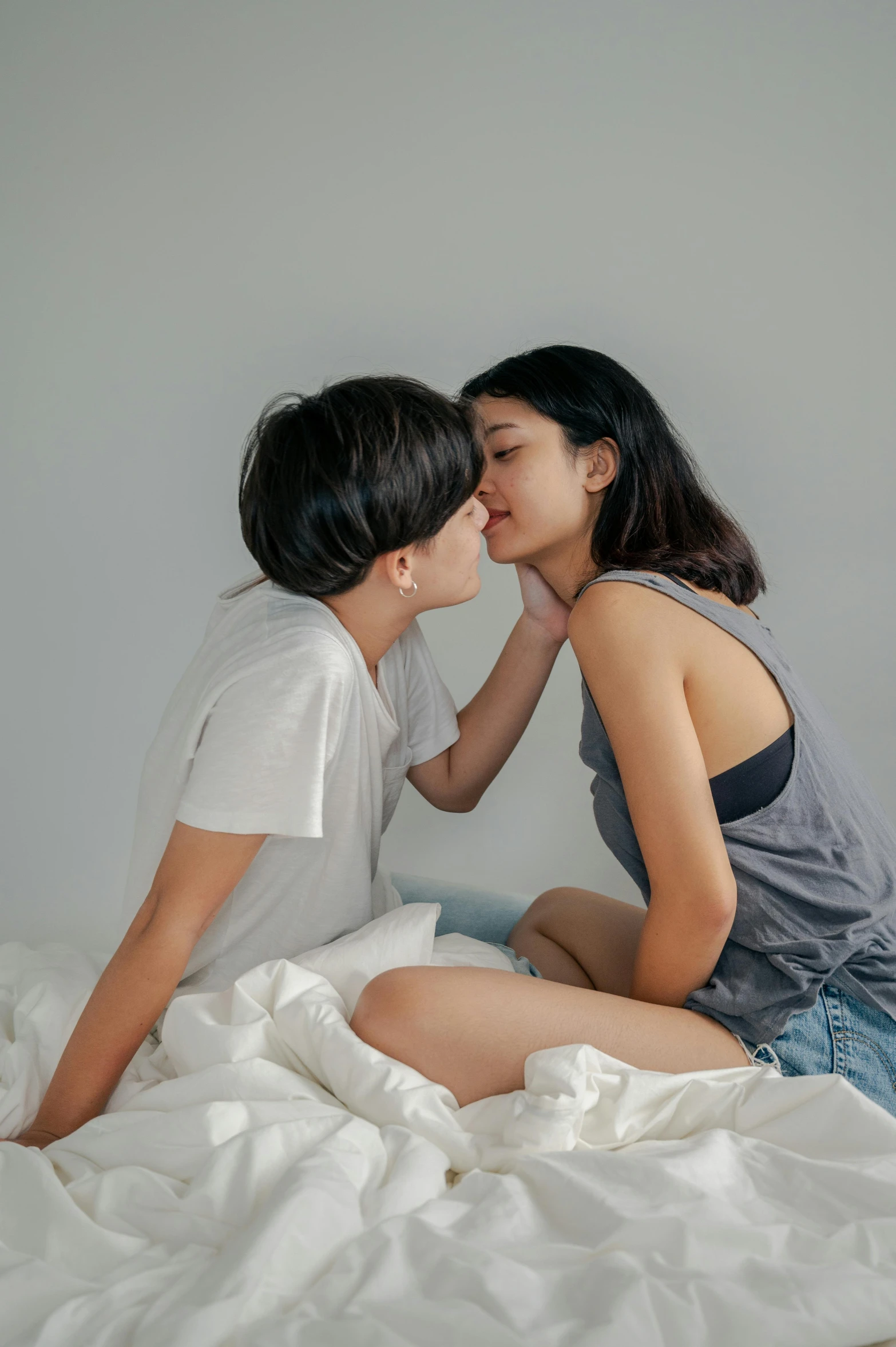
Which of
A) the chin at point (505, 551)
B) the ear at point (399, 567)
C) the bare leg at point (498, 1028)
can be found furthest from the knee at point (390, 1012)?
the chin at point (505, 551)

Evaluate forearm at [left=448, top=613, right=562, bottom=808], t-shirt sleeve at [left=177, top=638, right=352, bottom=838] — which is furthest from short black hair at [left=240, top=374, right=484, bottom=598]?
forearm at [left=448, top=613, right=562, bottom=808]

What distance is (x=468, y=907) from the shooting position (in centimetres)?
173

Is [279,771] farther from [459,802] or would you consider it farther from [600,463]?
[600,463]

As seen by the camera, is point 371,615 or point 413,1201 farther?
point 371,615

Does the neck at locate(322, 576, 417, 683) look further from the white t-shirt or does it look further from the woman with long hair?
the woman with long hair

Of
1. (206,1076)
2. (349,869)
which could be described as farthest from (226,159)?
(206,1076)

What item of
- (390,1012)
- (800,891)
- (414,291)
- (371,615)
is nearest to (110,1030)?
(390,1012)

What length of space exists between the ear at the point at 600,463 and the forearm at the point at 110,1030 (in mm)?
856

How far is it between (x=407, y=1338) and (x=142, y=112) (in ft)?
7.81

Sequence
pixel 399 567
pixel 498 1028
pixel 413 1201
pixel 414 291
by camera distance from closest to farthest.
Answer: pixel 413 1201 < pixel 498 1028 < pixel 399 567 < pixel 414 291

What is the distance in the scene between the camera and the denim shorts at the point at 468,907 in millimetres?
1706

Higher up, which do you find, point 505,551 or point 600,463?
point 600,463

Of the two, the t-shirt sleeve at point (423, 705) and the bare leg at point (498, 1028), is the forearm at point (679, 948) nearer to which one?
the bare leg at point (498, 1028)

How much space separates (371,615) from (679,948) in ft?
1.93
